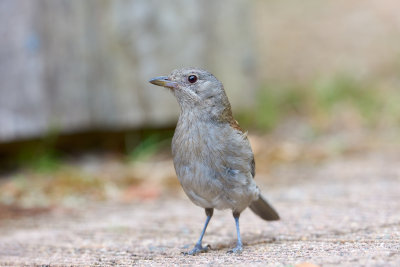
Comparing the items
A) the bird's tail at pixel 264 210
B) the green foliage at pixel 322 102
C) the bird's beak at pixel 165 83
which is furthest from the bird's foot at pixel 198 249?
the green foliage at pixel 322 102

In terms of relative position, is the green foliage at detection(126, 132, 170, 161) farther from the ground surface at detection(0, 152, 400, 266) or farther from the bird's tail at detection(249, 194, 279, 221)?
the bird's tail at detection(249, 194, 279, 221)

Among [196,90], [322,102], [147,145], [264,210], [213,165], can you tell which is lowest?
[264,210]

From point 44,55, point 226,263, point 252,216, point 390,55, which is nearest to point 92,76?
point 44,55

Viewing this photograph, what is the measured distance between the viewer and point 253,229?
165 inches

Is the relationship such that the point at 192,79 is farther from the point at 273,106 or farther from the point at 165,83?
the point at 273,106

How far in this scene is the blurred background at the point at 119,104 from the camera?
618cm

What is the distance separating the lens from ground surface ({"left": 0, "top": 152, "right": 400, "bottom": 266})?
3052 millimetres

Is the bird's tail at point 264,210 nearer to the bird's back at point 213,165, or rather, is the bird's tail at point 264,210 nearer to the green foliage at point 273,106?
the bird's back at point 213,165

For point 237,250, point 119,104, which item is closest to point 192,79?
point 237,250

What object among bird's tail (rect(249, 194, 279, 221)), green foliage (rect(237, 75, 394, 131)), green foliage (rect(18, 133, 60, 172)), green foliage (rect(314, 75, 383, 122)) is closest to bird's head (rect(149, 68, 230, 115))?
bird's tail (rect(249, 194, 279, 221))

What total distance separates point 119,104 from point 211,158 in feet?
11.0

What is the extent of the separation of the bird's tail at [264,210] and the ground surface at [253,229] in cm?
7

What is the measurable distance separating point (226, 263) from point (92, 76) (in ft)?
13.5

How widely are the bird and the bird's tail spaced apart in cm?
18
